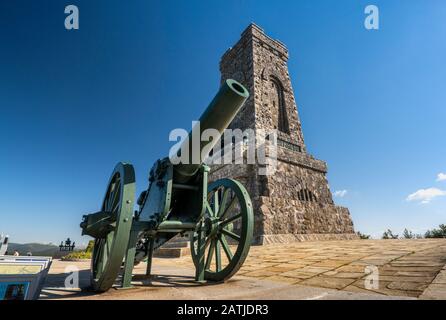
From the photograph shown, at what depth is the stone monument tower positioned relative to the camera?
10.3 m

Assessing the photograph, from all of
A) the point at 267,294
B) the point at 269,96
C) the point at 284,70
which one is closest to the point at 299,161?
the point at 269,96

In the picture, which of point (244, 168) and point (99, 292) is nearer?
point (99, 292)

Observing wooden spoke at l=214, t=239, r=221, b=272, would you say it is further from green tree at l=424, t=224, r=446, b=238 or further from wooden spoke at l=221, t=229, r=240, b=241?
green tree at l=424, t=224, r=446, b=238

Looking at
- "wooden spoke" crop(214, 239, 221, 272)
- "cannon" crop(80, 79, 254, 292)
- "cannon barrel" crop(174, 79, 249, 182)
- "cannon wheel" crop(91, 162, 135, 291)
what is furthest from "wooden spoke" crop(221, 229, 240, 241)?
"cannon wheel" crop(91, 162, 135, 291)

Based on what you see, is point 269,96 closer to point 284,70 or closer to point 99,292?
point 284,70

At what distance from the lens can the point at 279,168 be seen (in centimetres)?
1222

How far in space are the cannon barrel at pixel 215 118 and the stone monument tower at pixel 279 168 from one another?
657cm

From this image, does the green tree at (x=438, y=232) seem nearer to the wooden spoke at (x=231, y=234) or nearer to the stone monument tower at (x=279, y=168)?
the stone monument tower at (x=279, y=168)

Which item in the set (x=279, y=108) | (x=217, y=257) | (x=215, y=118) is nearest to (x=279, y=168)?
(x=279, y=108)

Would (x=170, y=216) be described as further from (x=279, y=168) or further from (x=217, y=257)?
(x=279, y=168)

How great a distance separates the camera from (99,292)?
94.0 inches

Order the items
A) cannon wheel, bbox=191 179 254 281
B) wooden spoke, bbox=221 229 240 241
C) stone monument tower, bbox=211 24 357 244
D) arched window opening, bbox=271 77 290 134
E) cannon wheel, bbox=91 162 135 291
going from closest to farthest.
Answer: cannon wheel, bbox=91 162 135 291 → cannon wheel, bbox=191 179 254 281 → wooden spoke, bbox=221 229 240 241 → stone monument tower, bbox=211 24 357 244 → arched window opening, bbox=271 77 290 134
